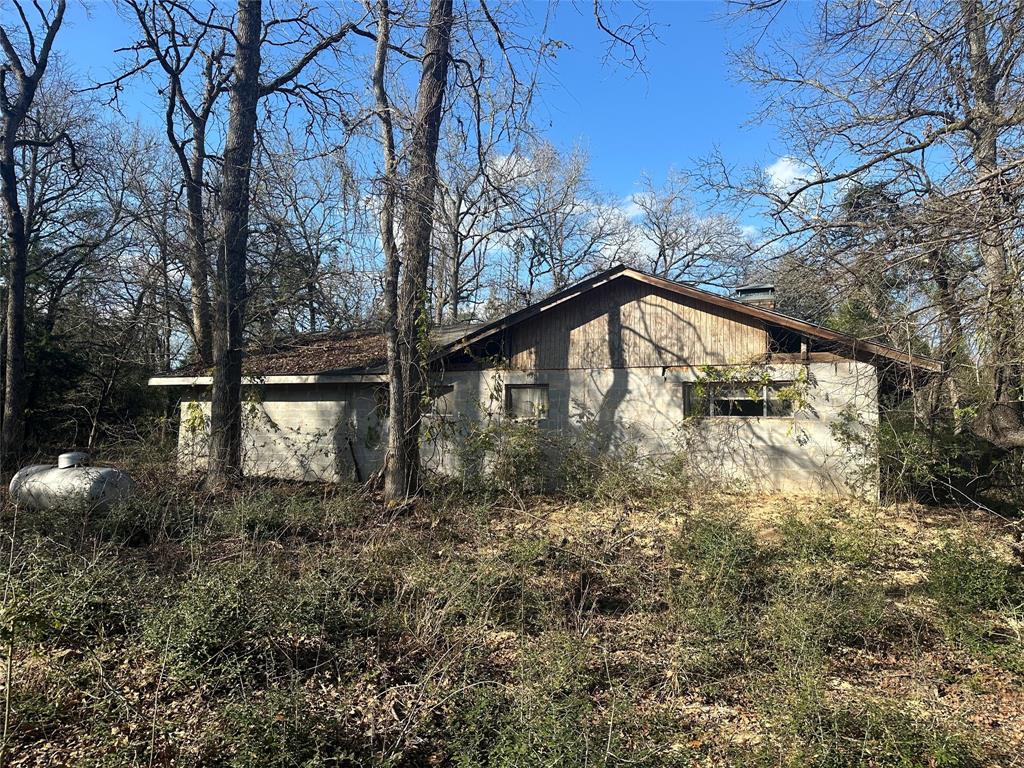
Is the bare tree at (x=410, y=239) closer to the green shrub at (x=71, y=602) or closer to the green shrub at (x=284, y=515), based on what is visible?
the green shrub at (x=284, y=515)

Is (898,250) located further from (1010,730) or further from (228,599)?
A: (228,599)

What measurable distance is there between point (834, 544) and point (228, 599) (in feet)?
21.7

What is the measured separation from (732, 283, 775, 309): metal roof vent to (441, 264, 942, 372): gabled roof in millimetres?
523

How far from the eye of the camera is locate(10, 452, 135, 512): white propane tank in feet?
27.9

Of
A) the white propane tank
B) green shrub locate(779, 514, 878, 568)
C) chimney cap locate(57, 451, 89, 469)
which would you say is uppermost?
chimney cap locate(57, 451, 89, 469)

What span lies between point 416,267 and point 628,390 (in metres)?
5.14

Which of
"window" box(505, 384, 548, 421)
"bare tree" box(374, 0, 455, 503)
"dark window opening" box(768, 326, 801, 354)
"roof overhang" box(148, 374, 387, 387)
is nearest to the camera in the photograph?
"bare tree" box(374, 0, 455, 503)

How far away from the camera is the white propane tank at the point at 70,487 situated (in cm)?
849

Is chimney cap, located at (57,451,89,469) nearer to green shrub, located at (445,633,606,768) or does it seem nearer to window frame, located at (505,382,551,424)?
window frame, located at (505,382,551,424)

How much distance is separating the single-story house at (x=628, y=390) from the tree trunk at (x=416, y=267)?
2.04 feet

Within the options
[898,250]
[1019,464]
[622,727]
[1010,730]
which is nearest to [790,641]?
[1010,730]

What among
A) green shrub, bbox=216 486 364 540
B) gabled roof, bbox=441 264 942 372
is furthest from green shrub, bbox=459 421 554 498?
green shrub, bbox=216 486 364 540

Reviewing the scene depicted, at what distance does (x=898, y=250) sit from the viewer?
5.70 m

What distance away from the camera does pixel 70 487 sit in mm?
8859
